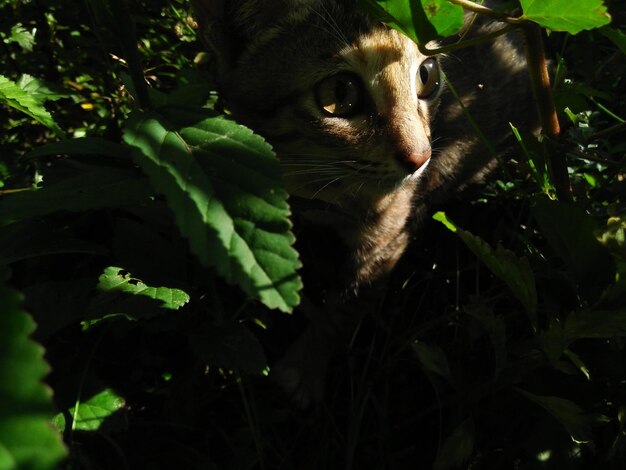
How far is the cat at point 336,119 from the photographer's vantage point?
68.4 inches

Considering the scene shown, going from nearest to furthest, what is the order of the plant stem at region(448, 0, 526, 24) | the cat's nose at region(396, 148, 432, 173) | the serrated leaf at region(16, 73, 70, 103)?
the plant stem at region(448, 0, 526, 24)
the cat's nose at region(396, 148, 432, 173)
the serrated leaf at region(16, 73, 70, 103)

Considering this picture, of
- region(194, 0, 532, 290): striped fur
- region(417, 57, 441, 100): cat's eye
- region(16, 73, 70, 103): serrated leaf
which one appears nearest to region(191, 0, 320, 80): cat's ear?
region(194, 0, 532, 290): striped fur

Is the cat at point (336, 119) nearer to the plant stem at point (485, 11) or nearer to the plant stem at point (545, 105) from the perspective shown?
the plant stem at point (545, 105)

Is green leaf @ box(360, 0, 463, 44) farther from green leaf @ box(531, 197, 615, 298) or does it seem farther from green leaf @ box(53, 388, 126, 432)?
green leaf @ box(53, 388, 126, 432)

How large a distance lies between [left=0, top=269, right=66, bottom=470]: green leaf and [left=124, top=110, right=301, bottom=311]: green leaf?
0.36 metres

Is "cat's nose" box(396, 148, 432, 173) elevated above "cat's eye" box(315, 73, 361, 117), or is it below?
below

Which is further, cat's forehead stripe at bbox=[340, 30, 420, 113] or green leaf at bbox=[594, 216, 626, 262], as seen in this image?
cat's forehead stripe at bbox=[340, 30, 420, 113]

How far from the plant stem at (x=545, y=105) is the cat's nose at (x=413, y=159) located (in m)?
0.35

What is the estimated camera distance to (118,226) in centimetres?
151

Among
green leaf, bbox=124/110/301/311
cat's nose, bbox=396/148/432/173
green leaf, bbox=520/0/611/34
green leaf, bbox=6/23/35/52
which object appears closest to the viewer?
green leaf, bbox=124/110/301/311

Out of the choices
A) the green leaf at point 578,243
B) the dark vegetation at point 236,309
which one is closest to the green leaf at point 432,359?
the dark vegetation at point 236,309

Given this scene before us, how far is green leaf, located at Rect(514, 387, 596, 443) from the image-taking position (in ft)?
4.42

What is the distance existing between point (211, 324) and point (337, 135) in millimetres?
709

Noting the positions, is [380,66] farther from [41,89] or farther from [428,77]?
[41,89]
